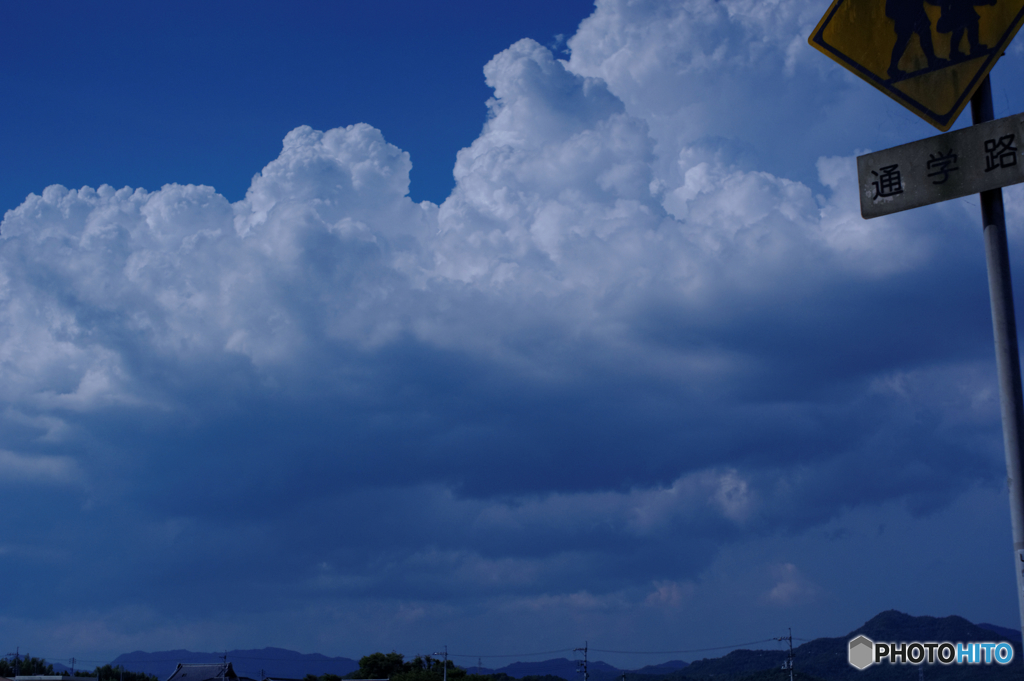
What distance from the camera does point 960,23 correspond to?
7234 mm

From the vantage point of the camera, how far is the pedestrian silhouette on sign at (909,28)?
7.39 m

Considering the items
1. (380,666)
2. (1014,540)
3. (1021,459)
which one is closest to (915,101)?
(1021,459)

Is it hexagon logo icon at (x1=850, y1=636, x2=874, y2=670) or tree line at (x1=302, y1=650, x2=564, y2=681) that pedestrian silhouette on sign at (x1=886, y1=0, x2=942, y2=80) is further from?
tree line at (x1=302, y1=650, x2=564, y2=681)

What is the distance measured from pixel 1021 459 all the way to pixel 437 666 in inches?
4888

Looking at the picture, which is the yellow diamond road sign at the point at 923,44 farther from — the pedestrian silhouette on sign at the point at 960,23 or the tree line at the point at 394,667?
the tree line at the point at 394,667

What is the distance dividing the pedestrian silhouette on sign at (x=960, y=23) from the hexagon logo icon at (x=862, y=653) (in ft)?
18.7

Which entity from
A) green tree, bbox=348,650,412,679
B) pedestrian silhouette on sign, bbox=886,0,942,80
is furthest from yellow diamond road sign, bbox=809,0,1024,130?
green tree, bbox=348,650,412,679

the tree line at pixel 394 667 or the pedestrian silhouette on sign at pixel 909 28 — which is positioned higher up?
the pedestrian silhouette on sign at pixel 909 28

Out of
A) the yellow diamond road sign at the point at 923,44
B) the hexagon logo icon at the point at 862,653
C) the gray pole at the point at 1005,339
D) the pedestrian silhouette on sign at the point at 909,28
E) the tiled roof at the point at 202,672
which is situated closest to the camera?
the gray pole at the point at 1005,339

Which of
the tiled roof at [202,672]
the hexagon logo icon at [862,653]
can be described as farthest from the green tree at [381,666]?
the hexagon logo icon at [862,653]

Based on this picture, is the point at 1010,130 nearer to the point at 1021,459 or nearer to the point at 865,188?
the point at 865,188

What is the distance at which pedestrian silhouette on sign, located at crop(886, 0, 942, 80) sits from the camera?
7387mm

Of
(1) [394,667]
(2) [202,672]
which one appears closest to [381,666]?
(1) [394,667]

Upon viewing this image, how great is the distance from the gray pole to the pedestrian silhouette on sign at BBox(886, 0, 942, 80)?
50 cm
